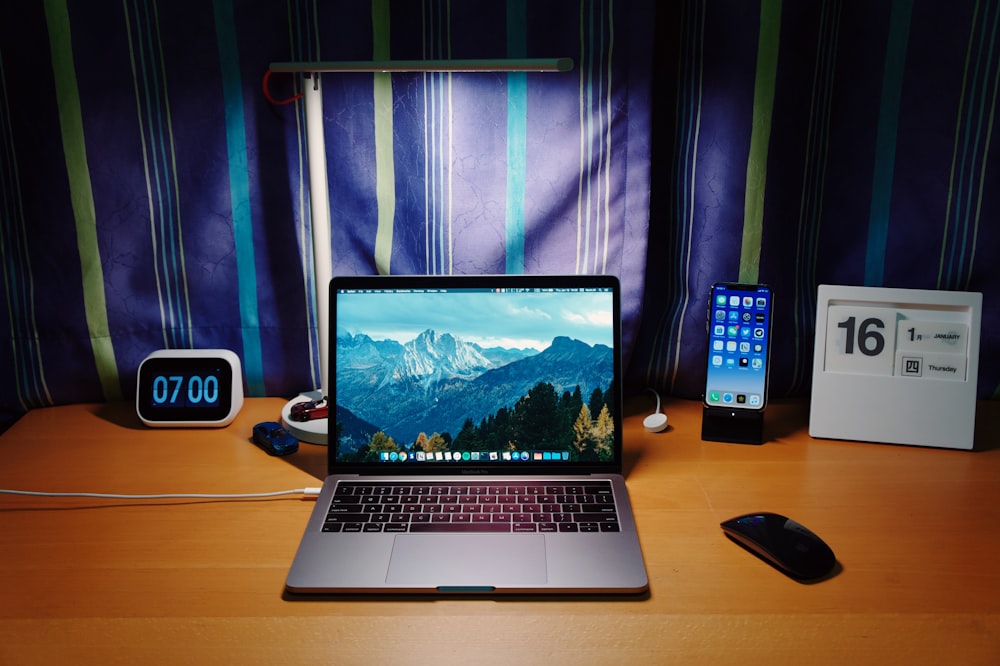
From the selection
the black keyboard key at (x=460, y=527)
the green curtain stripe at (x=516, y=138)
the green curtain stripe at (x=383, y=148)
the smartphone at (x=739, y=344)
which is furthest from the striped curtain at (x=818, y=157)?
the black keyboard key at (x=460, y=527)

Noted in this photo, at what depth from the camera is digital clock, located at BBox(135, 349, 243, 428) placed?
124 centimetres

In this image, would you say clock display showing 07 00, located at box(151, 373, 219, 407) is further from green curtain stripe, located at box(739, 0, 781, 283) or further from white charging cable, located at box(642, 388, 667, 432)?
green curtain stripe, located at box(739, 0, 781, 283)

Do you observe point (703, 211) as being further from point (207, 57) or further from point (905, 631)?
point (207, 57)

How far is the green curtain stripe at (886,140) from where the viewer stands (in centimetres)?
121

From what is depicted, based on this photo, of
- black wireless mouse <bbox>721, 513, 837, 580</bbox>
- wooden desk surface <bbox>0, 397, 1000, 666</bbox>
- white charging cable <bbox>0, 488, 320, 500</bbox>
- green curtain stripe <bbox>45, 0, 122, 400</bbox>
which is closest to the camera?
wooden desk surface <bbox>0, 397, 1000, 666</bbox>

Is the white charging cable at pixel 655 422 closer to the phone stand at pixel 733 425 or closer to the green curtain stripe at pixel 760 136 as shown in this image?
the phone stand at pixel 733 425

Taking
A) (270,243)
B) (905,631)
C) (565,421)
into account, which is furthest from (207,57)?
(905,631)

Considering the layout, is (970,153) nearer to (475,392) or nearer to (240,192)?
(475,392)

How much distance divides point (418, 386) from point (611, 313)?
288 mm

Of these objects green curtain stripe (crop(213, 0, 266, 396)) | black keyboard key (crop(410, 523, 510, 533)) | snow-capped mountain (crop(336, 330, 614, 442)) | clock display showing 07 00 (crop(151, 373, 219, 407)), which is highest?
green curtain stripe (crop(213, 0, 266, 396))

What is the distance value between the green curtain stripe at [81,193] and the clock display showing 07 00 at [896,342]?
1.16 meters

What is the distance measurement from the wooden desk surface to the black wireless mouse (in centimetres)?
2

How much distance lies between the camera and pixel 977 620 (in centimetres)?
80

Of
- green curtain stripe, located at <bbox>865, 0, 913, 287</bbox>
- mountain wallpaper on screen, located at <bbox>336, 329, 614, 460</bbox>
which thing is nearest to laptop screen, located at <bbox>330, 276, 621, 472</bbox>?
mountain wallpaper on screen, located at <bbox>336, 329, 614, 460</bbox>
